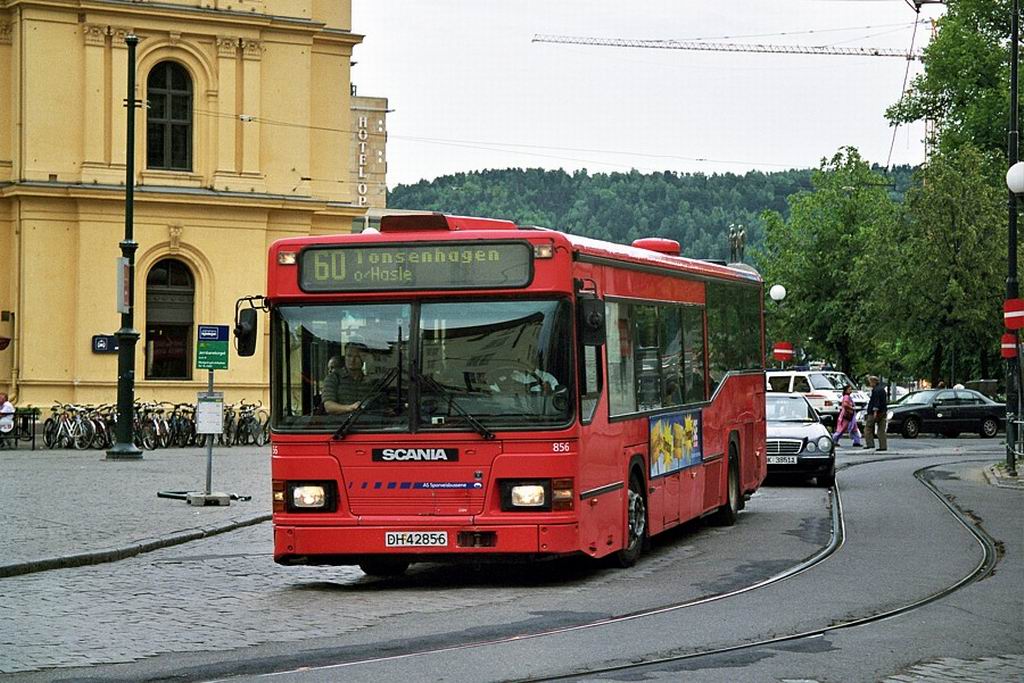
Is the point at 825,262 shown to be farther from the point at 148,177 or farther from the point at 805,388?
the point at 148,177

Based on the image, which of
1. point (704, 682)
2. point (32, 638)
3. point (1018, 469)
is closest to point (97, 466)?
point (1018, 469)

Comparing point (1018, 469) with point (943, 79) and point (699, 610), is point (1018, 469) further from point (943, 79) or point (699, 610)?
point (943, 79)

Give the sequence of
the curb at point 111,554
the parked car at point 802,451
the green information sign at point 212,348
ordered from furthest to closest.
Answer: the parked car at point 802,451 → the green information sign at point 212,348 → the curb at point 111,554

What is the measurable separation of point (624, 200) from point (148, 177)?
6987 cm

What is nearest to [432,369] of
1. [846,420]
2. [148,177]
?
[148,177]

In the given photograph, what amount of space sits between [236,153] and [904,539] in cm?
3319

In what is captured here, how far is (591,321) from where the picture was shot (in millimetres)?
13609

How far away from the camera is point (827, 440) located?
27.4 meters

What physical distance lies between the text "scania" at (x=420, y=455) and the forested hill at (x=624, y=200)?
8375 centimetres

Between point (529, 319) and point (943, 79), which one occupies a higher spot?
point (943, 79)

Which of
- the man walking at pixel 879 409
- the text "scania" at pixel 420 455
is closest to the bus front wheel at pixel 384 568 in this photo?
the text "scania" at pixel 420 455

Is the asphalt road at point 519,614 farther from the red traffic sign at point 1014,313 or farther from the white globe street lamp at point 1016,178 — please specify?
the red traffic sign at point 1014,313

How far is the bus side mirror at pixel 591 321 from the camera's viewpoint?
13.6 meters

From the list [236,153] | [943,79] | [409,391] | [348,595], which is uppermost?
[943,79]
